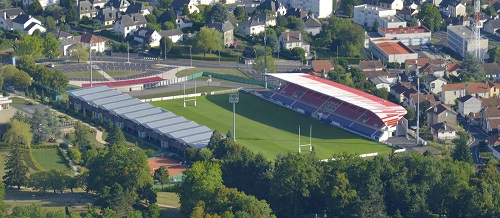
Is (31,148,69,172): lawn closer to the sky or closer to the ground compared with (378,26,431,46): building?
closer to the ground

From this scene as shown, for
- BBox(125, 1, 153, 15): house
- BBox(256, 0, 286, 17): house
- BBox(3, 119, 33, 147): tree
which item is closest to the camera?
BBox(3, 119, 33, 147): tree

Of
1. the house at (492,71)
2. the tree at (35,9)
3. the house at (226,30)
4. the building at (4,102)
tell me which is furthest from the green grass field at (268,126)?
the tree at (35,9)

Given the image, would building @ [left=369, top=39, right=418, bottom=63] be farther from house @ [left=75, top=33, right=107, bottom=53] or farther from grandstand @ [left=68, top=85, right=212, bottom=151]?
grandstand @ [left=68, top=85, right=212, bottom=151]

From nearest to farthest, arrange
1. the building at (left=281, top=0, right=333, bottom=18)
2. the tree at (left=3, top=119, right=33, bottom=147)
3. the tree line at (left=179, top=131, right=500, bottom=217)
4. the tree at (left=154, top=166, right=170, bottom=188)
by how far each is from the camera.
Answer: the tree line at (left=179, top=131, right=500, bottom=217), the tree at (left=154, top=166, right=170, bottom=188), the tree at (left=3, top=119, right=33, bottom=147), the building at (left=281, top=0, right=333, bottom=18)

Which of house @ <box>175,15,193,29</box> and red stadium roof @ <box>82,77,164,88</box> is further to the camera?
house @ <box>175,15,193,29</box>

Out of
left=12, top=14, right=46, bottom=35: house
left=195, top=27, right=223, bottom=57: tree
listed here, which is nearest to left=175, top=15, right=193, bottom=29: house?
left=195, top=27, right=223, bottom=57: tree

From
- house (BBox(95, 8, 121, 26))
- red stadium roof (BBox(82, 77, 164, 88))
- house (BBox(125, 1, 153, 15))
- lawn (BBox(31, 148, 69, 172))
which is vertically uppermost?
house (BBox(125, 1, 153, 15))

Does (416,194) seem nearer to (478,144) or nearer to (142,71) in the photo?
(478,144)
